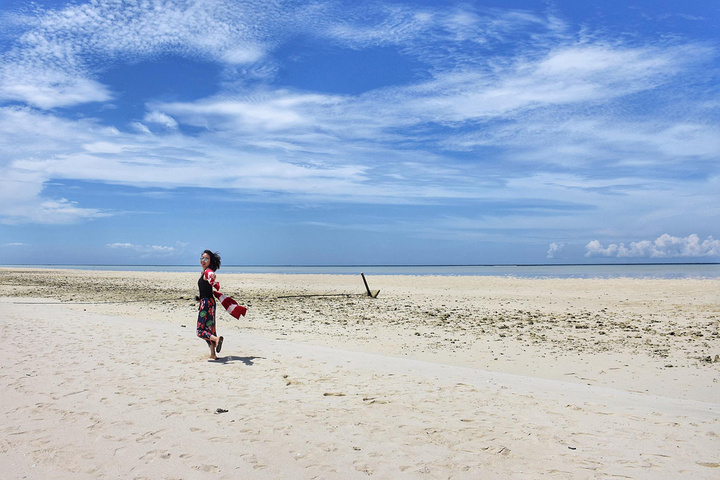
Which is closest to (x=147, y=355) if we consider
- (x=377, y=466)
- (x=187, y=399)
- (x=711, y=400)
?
(x=187, y=399)

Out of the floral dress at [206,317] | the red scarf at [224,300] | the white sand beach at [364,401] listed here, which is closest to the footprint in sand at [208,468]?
the white sand beach at [364,401]

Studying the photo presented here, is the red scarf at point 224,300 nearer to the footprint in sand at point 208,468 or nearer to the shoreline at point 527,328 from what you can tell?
the shoreline at point 527,328

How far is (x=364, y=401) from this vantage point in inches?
288

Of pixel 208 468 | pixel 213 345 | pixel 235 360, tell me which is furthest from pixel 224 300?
pixel 208 468

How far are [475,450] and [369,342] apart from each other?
27.1 ft

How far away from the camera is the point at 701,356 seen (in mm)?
11250

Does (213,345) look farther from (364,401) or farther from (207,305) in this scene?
(364,401)

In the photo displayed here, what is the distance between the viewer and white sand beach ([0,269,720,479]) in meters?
5.12

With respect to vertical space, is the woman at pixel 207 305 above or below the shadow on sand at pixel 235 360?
above

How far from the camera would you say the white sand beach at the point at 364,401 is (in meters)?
5.12

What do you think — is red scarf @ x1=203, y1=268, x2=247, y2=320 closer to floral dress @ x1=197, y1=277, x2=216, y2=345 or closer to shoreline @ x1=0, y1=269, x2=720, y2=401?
floral dress @ x1=197, y1=277, x2=216, y2=345

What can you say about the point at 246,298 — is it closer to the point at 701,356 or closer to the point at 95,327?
the point at 95,327

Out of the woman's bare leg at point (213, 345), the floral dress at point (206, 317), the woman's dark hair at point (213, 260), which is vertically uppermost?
the woman's dark hair at point (213, 260)

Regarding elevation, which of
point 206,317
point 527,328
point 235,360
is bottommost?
point 527,328
